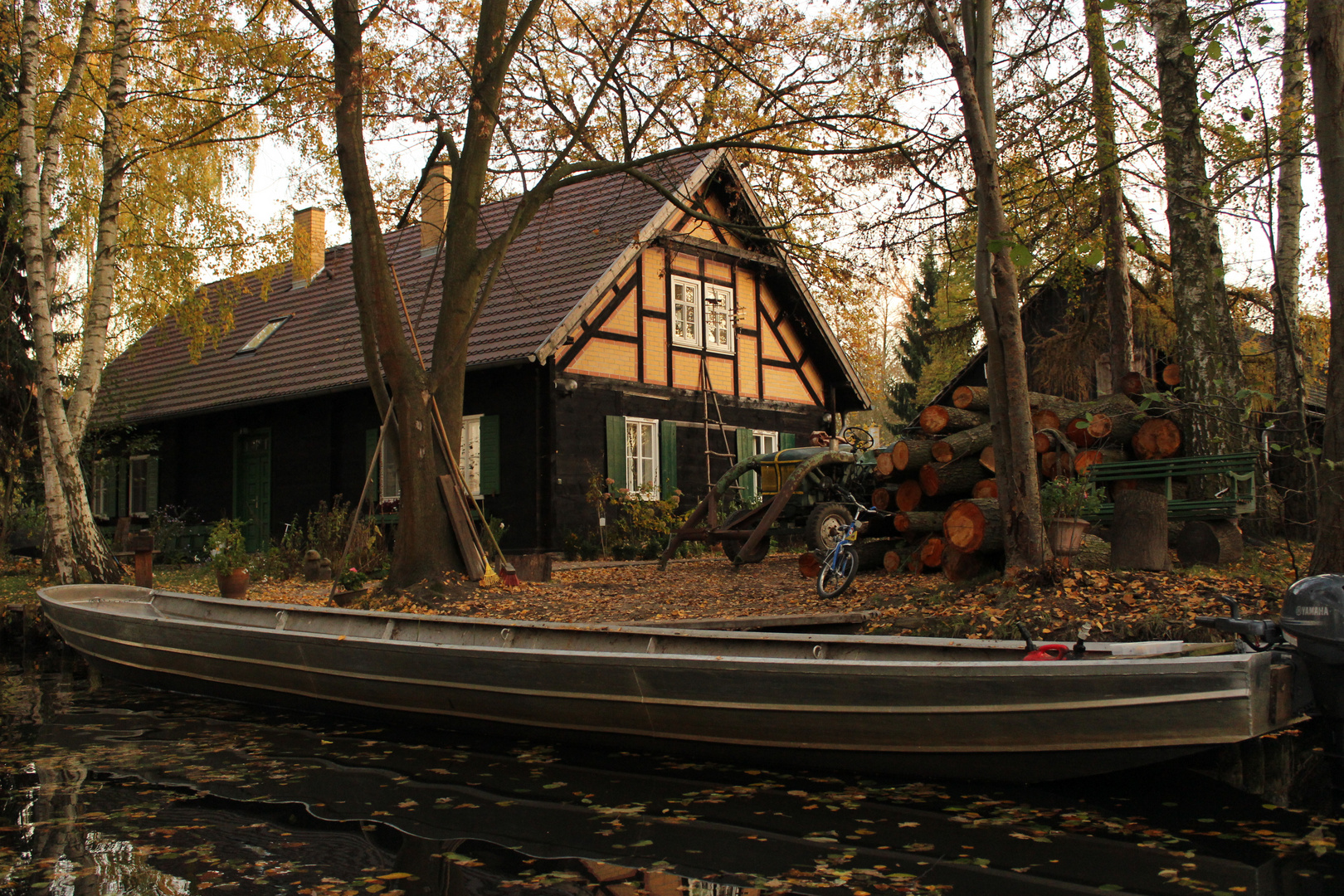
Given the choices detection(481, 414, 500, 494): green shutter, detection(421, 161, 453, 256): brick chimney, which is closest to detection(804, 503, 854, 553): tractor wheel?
detection(481, 414, 500, 494): green shutter

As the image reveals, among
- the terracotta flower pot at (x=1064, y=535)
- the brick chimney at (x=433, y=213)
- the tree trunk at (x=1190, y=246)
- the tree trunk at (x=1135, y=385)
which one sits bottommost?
the terracotta flower pot at (x=1064, y=535)

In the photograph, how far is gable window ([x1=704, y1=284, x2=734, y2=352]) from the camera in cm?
1822

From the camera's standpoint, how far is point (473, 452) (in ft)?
52.9

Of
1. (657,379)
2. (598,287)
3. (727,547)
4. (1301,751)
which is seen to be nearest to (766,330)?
(657,379)

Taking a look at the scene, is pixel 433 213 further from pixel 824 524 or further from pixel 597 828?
pixel 597 828

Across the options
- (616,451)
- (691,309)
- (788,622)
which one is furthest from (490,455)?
(788,622)

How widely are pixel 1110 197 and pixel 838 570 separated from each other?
5.35 m

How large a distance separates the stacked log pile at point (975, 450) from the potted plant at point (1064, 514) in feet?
3.01

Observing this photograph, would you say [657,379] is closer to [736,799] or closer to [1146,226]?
[1146,226]

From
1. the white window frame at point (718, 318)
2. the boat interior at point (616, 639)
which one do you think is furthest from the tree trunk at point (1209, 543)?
the white window frame at point (718, 318)

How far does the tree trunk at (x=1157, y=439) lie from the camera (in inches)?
364

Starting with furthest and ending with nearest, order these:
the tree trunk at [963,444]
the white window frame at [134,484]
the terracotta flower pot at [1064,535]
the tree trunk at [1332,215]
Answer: the white window frame at [134,484] < the tree trunk at [963,444] < the terracotta flower pot at [1064,535] < the tree trunk at [1332,215]

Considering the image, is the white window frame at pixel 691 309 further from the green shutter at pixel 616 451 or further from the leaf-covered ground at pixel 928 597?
the leaf-covered ground at pixel 928 597

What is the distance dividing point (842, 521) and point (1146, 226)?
17.8 ft
